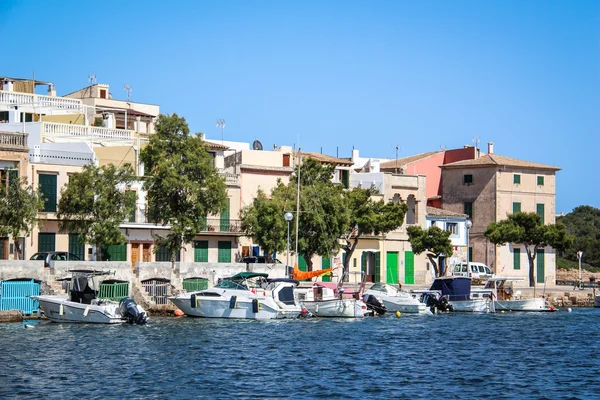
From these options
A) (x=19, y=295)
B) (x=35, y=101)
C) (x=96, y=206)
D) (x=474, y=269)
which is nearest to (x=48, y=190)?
(x=96, y=206)

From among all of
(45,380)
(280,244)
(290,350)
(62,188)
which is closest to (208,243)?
(280,244)

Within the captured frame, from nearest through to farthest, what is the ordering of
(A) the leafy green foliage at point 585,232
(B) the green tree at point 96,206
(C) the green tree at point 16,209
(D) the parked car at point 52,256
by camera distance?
(C) the green tree at point 16,209 → (D) the parked car at point 52,256 → (B) the green tree at point 96,206 → (A) the leafy green foliage at point 585,232

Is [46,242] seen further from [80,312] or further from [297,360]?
[297,360]

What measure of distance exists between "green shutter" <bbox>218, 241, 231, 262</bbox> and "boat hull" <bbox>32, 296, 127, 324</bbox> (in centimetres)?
1891

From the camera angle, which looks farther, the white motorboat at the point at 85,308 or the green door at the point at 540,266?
the green door at the point at 540,266

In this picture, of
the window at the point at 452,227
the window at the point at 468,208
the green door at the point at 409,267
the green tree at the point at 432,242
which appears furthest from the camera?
the window at the point at 468,208

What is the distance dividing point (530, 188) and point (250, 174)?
978 inches

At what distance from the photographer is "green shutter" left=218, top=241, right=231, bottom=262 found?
66.1 m

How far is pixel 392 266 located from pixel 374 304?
1936cm

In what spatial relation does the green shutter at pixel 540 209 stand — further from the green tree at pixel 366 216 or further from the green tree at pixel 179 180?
the green tree at pixel 179 180

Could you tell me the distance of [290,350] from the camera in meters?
39.9

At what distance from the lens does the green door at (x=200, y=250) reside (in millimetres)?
64875

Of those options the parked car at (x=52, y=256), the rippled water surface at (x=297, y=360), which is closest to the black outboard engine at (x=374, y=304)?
the rippled water surface at (x=297, y=360)

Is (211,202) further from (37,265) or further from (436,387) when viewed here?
(436,387)
